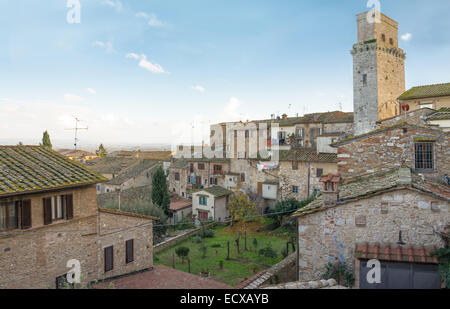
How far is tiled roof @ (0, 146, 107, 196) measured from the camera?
416 inches

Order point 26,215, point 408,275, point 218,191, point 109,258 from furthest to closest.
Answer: point 218,191 → point 109,258 → point 26,215 → point 408,275

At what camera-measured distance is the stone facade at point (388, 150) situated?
12523 millimetres

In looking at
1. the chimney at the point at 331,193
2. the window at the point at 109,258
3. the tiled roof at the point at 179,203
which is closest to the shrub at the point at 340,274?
the chimney at the point at 331,193

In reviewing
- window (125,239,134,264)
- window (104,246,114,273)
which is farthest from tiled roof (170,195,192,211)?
window (104,246,114,273)

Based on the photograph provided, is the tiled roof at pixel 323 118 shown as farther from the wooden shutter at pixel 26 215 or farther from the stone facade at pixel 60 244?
the wooden shutter at pixel 26 215

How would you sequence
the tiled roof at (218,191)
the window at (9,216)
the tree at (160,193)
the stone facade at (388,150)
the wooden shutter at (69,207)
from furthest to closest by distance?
1. the tiled roof at (218,191)
2. the tree at (160,193)
3. the stone facade at (388,150)
4. the wooden shutter at (69,207)
5. the window at (9,216)

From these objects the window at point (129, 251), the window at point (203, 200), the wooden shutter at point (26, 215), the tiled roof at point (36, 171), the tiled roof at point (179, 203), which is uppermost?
the tiled roof at point (36, 171)

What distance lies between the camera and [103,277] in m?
13.2

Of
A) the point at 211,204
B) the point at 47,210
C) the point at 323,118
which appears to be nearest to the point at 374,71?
the point at 323,118

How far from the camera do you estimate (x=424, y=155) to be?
12734mm

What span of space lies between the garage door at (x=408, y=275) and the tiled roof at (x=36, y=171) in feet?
36.2

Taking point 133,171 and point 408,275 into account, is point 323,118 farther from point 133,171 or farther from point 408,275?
point 408,275

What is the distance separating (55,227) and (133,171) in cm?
3058
